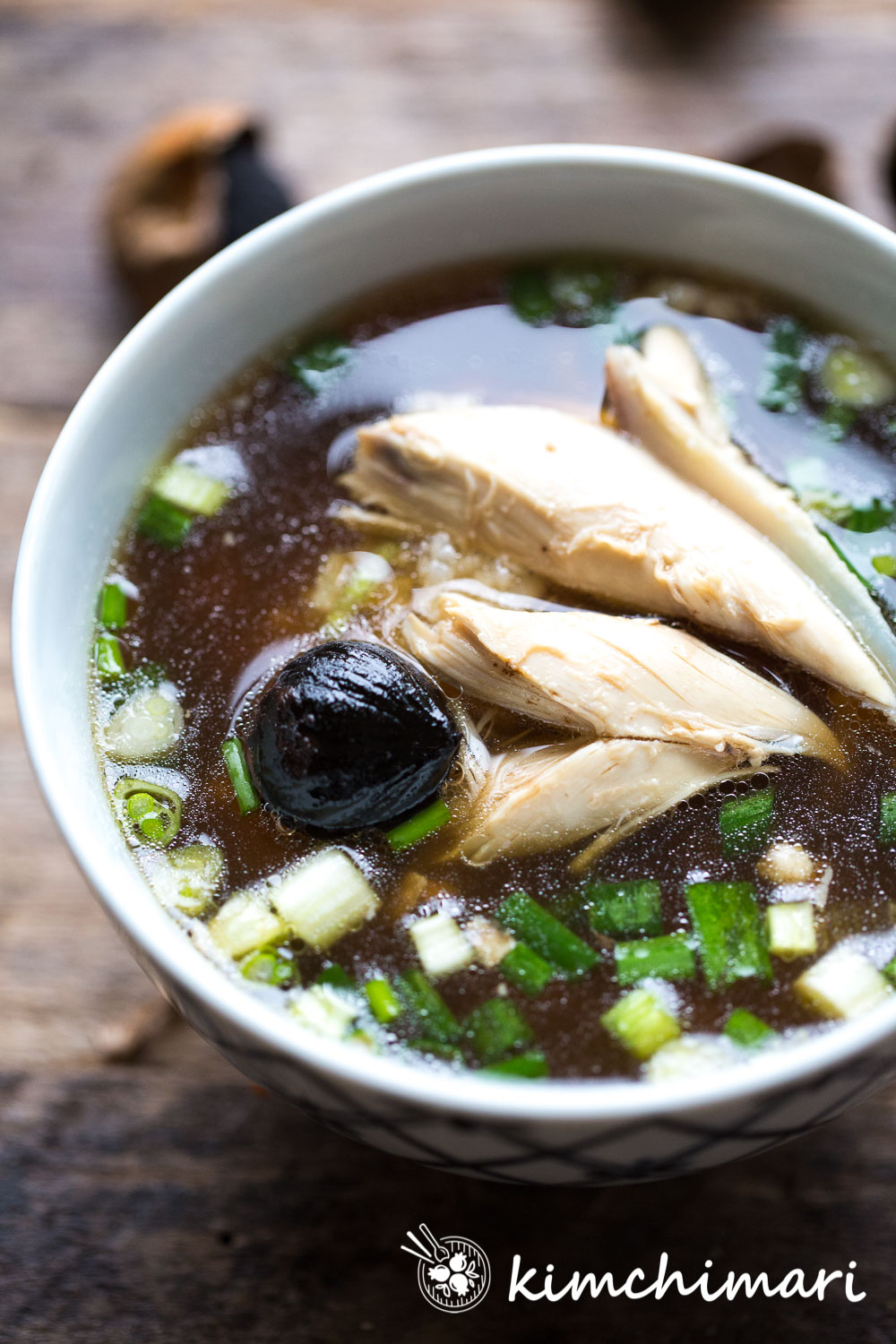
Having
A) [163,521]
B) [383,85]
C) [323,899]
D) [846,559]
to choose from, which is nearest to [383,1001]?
[323,899]

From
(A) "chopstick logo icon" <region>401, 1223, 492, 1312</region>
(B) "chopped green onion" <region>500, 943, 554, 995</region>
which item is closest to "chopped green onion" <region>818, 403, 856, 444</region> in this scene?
(B) "chopped green onion" <region>500, 943, 554, 995</region>

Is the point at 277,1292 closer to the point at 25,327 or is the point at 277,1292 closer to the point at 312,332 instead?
the point at 312,332

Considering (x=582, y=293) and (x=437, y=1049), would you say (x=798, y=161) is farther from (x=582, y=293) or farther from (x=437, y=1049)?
(x=437, y=1049)

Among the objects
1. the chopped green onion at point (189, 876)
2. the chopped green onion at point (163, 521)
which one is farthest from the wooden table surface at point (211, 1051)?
the chopped green onion at point (163, 521)

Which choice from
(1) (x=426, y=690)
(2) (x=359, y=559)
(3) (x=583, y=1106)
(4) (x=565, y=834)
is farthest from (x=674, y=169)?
(3) (x=583, y=1106)

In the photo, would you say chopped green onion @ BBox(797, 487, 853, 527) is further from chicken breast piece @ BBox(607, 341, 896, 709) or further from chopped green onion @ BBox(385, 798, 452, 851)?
chopped green onion @ BBox(385, 798, 452, 851)

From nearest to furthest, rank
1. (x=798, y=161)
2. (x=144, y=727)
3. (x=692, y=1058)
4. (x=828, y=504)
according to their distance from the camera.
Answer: (x=692, y=1058)
(x=144, y=727)
(x=828, y=504)
(x=798, y=161)
